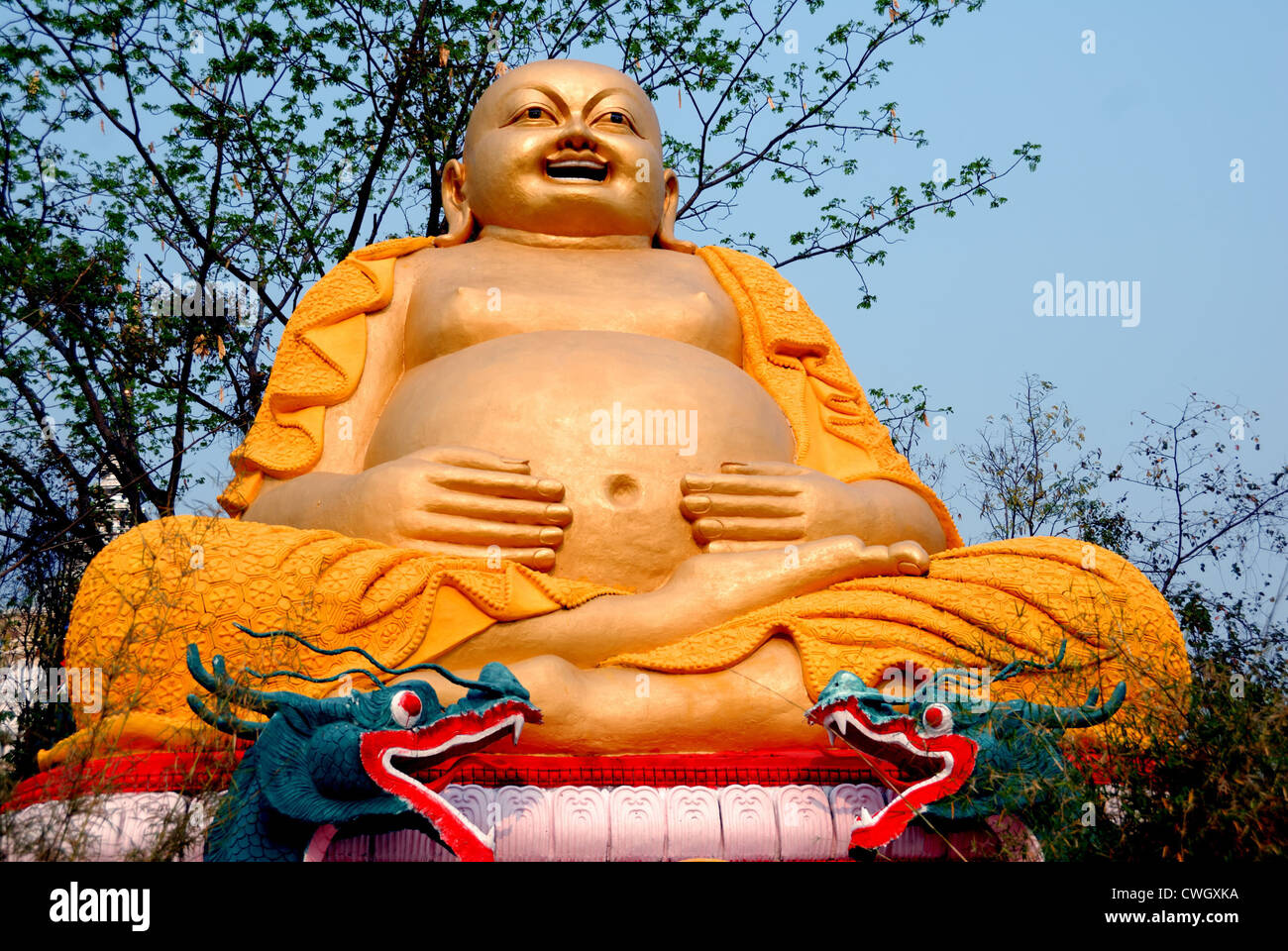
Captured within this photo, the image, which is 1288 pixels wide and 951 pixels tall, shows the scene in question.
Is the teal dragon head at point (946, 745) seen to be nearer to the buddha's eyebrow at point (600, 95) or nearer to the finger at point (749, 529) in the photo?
the finger at point (749, 529)

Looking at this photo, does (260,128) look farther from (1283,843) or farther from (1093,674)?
(1283,843)

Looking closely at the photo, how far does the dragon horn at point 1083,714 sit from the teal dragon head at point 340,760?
151cm

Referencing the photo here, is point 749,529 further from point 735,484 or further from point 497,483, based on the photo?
point 497,483


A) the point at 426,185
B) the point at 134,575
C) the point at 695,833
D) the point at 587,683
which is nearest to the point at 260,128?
the point at 426,185

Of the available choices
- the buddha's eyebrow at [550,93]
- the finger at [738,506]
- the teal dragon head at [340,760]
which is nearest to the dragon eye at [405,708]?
the teal dragon head at [340,760]

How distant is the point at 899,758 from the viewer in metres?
3.77

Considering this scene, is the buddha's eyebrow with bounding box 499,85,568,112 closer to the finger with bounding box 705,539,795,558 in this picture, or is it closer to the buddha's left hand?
the buddha's left hand

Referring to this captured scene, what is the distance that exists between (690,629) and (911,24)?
7078 millimetres

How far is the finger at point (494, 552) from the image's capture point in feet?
15.3

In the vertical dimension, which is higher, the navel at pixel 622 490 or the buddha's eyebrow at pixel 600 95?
the buddha's eyebrow at pixel 600 95

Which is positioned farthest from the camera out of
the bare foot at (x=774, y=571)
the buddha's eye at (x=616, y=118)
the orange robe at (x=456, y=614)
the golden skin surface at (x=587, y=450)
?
the buddha's eye at (x=616, y=118)

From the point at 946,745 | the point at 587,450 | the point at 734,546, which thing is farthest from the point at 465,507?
the point at 946,745

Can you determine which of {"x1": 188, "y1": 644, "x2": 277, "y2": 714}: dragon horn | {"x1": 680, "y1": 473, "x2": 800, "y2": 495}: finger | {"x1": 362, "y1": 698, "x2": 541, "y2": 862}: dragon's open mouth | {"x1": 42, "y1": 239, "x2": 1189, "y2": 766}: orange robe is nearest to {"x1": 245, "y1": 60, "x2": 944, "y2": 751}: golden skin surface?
{"x1": 680, "y1": 473, "x2": 800, "y2": 495}: finger

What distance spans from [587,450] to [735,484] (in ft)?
1.85
